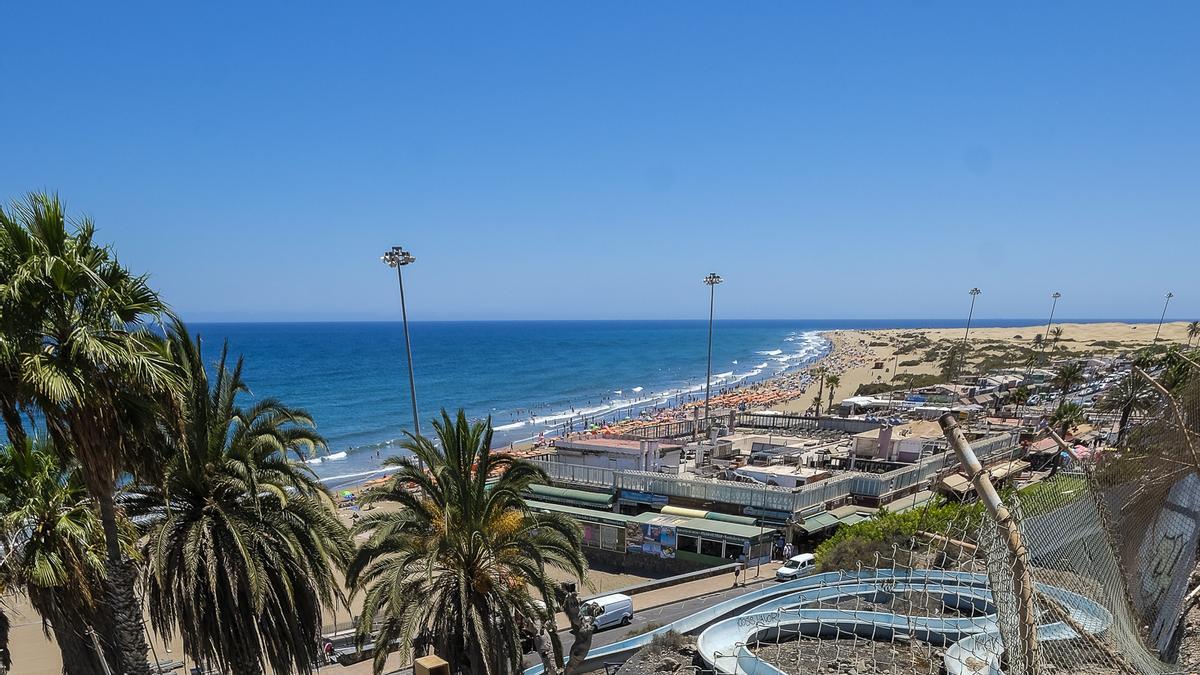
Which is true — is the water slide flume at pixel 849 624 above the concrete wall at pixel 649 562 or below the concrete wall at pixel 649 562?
above

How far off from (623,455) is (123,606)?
25983mm

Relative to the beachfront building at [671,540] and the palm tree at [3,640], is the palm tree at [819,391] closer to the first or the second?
the beachfront building at [671,540]

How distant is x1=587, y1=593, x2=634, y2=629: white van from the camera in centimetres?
2058

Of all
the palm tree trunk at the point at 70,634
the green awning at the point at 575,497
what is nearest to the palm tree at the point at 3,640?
the palm tree trunk at the point at 70,634

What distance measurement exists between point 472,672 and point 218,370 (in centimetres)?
694

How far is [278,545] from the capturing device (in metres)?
10.6

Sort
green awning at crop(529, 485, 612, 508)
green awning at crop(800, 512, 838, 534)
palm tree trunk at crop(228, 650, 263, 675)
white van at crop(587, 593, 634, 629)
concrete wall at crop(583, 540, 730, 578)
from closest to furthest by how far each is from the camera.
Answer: palm tree trunk at crop(228, 650, 263, 675), white van at crop(587, 593, 634, 629), green awning at crop(800, 512, 838, 534), concrete wall at crop(583, 540, 730, 578), green awning at crop(529, 485, 612, 508)

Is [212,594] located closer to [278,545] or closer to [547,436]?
[278,545]

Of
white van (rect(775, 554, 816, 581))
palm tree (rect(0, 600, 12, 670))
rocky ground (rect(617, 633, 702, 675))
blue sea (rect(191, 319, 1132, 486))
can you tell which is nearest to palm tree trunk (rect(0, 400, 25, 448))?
palm tree (rect(0, 600, 12, 670))

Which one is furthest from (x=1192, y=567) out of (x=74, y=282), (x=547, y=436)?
(x=547, y=436)

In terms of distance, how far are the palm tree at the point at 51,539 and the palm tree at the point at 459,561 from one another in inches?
159

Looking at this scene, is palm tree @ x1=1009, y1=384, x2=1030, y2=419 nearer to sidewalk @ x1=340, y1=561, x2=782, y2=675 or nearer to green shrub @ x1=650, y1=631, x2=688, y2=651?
sidewalk @ x1=340, y1=561, x2=782, y2=675

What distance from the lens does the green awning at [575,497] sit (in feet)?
100

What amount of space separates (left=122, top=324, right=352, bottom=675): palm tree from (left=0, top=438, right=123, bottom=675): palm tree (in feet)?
2.87
